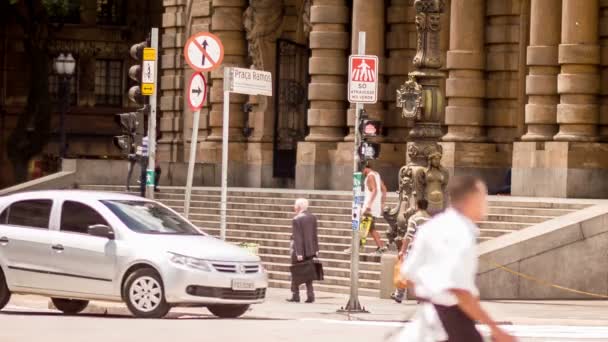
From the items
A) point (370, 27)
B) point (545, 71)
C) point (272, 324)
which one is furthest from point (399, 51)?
point (272, 324)

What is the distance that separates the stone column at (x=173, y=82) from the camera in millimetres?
48281

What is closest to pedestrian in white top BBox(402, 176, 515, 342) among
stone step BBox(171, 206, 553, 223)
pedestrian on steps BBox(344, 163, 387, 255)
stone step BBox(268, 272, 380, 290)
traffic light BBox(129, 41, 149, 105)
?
traffic light BBox(129, 41, 149, 105)

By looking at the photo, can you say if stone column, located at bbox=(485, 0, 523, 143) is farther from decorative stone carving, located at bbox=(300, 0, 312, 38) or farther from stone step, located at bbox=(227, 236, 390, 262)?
stone step, located at bbox=(227, 236, 390, 262)

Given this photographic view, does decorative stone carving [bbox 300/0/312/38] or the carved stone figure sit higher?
decorative stone carving [bbox 300/0/312/38]

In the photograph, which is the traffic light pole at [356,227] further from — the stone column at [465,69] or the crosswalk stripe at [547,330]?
the stone column at [465,69]

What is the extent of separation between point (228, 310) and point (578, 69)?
49.9 ft

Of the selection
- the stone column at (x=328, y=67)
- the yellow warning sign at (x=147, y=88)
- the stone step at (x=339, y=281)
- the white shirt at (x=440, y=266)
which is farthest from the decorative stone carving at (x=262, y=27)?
the white shirt at (x=440, y=266)

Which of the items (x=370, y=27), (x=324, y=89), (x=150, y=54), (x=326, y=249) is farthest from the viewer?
(x=324, y=89)

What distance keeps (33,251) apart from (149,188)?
20.0ft

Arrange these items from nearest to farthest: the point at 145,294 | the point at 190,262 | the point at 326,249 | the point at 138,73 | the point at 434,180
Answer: the point at 190,262 < the point at 145,294 < the point at 434,180 < the point at 138,73 < the point at 326,249

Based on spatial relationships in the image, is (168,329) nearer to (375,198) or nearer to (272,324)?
(272,324)

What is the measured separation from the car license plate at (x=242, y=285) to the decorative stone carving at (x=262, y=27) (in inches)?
951

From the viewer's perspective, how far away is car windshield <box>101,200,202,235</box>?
21.8m

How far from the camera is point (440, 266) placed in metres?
10.9
